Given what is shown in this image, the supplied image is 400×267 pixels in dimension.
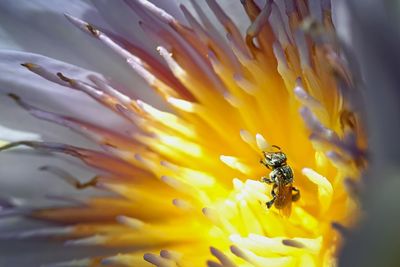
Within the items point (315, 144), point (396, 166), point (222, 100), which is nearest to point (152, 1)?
point (222, 100)

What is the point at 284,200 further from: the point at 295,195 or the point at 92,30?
the point at 92,30

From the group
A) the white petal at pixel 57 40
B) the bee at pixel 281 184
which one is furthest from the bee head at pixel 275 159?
the white petal at pixel 57 40

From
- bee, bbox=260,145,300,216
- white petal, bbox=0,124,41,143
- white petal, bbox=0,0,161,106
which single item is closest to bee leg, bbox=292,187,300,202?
bee, bbox=260,145,300,216

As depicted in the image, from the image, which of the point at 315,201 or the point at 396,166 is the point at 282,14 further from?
the point at 396,166

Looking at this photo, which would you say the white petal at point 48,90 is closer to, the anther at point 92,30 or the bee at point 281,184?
the anther at point 92,30

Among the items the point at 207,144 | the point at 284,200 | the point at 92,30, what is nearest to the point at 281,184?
the point at 284,200

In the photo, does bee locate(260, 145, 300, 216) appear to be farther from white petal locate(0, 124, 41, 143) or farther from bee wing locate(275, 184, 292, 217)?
white petal locate(0, 124, 41, 143)

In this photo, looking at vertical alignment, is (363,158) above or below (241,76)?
below
